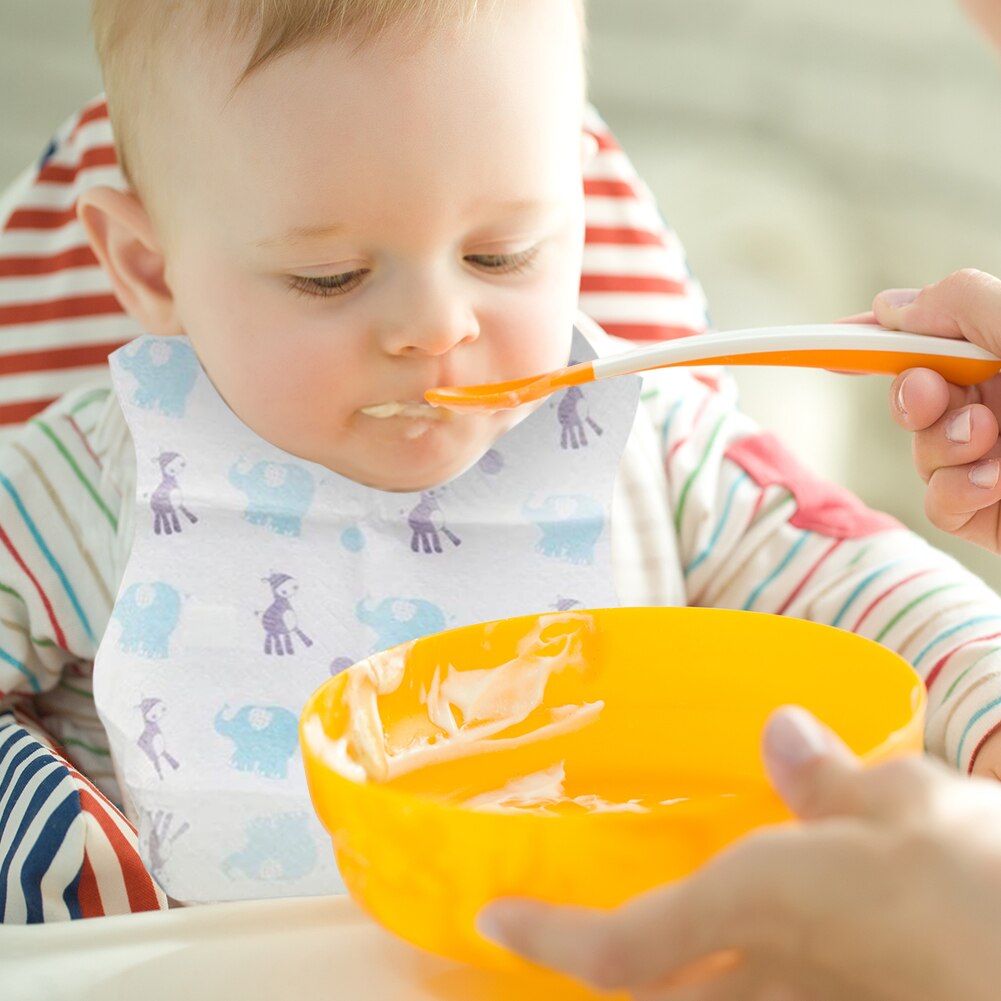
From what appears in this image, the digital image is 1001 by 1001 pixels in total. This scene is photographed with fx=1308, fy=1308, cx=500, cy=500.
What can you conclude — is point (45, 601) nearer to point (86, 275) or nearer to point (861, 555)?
point (86, 275)

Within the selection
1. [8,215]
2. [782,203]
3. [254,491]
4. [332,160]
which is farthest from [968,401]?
[8,215]

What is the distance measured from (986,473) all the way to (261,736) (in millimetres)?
497

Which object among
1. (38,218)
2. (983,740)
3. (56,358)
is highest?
(38,218)

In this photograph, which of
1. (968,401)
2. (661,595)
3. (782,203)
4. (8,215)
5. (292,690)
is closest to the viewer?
(968,401)

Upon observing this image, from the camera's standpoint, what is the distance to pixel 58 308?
1209mm

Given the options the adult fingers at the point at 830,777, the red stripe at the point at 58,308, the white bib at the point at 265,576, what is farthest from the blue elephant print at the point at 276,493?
the adult fingers at the point at 830,777

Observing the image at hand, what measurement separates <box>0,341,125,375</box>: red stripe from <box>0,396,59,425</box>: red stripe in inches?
1.2

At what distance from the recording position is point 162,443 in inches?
38.9

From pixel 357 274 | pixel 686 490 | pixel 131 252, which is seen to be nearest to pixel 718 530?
pixel 686 490

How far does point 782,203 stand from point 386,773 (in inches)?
39.9

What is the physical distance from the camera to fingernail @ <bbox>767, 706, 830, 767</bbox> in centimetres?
42

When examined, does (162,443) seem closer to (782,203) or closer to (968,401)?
(968,401)

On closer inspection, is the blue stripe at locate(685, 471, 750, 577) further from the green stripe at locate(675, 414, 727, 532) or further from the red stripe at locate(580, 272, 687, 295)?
the red stripe at locate(580, 272, 687, 295)

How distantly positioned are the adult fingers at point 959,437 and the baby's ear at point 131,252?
55 centimetres
